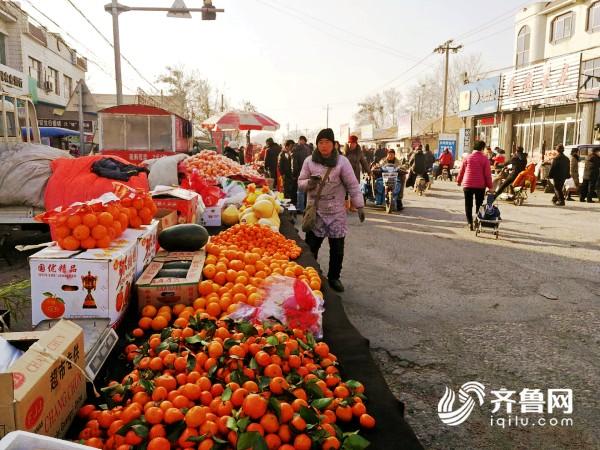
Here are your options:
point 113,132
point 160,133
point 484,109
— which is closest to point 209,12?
point 160,133

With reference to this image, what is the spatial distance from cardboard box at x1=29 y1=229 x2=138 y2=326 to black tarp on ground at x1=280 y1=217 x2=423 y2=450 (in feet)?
4.46

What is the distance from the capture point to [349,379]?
2424 mm

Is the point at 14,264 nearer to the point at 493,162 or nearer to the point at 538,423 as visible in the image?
the point at 538,423

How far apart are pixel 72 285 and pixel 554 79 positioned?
94.5 ft

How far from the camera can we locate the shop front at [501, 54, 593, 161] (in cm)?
2441

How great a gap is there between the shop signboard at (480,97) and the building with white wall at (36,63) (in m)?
28.2

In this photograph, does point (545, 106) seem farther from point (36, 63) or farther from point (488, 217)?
point (36, 63)

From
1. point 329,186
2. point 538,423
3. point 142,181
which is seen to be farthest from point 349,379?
point 142,181

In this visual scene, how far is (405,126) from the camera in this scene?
178ft

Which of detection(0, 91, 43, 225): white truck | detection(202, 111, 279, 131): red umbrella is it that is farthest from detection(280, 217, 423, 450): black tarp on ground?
detection(202, 111, 279, 131): red umbrella

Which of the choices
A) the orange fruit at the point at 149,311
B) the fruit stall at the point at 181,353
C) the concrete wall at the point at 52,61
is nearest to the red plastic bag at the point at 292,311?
the fruit stall at the point at 181,353

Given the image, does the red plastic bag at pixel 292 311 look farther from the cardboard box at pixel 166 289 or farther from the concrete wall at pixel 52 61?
the concrete wall at pixel 52 61

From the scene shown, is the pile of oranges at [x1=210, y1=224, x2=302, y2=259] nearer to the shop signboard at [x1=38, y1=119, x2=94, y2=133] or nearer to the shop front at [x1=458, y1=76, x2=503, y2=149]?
the shop front at [x1=458, y1=76, x2=503, y2=149]

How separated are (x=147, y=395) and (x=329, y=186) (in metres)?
4.33
